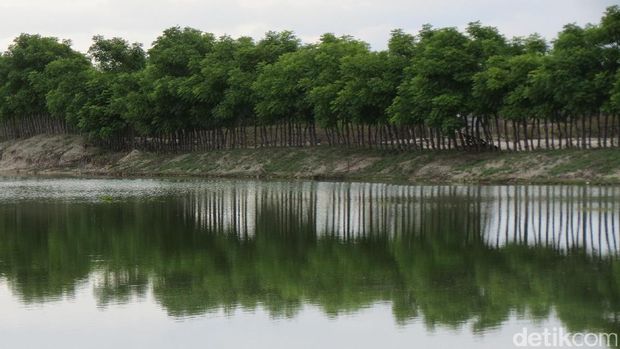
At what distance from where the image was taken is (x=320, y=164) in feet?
311

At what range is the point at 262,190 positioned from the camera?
74125mm

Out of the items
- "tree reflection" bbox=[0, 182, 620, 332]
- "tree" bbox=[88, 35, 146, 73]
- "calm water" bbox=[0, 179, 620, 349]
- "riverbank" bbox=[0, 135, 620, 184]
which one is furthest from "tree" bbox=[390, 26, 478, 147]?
"tree" bbox=[88, 35, 146, 73]

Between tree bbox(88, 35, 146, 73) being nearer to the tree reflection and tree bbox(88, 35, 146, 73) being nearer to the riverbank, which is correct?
the riverbank

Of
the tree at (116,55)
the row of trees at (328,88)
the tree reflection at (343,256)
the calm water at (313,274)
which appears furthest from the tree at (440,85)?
the tree at (116,55)

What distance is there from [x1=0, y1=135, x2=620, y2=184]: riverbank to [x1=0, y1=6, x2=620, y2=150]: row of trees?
285 cm

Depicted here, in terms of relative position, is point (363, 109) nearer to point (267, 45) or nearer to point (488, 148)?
point (488, 148)

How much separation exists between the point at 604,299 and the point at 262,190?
4961 centimetres

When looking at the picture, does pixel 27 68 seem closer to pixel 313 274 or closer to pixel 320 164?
pixel 320 164

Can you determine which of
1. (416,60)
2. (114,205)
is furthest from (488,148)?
(114,205)

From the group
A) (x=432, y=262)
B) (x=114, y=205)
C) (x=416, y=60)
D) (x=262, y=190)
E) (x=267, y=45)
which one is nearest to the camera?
(x=432, y=262)

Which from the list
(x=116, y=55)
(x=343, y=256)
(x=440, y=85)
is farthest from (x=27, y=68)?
(x=343, y=256)

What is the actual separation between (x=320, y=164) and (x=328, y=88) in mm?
8048

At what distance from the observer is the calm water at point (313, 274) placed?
23719 millimetres

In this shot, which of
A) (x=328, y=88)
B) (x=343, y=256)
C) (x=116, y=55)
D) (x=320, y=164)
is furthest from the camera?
(x=116, y=55)
